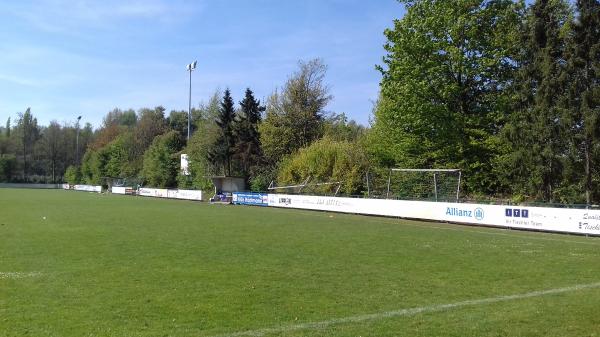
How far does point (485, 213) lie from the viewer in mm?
26594

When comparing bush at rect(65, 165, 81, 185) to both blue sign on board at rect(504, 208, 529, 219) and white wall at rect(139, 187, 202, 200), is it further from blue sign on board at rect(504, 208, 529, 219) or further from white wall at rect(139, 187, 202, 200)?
blue sign on board at rect(504, 208, 529, 219)

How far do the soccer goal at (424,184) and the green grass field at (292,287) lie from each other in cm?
1570

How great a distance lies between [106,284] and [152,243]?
7.29 m

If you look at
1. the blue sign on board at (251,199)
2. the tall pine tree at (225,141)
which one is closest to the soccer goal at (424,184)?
the blue sign on board at (251,199)

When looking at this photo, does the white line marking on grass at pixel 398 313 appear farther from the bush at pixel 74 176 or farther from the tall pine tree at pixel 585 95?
the bush at pixel 74 176

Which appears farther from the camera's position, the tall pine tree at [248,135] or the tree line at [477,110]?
the tall pine tree at [248,135]

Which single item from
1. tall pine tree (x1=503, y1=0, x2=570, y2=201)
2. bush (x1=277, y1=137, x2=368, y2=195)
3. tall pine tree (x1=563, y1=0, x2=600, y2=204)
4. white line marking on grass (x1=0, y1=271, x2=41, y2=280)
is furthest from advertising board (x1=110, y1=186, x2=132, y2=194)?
white line marking on grass (x1=0, y1=271, x2=41, y2=280)

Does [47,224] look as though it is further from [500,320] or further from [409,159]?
[409,159]

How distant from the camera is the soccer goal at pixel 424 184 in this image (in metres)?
34.8

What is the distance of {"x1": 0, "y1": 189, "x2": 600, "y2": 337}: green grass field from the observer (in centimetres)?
722

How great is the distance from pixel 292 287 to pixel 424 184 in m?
27.7

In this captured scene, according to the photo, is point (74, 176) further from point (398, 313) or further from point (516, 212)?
point (398, 313)

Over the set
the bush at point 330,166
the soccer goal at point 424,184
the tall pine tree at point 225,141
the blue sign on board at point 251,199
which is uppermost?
the tall pine tree at point 225,141

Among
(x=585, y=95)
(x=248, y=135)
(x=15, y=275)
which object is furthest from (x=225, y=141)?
(x=15, y=275)
